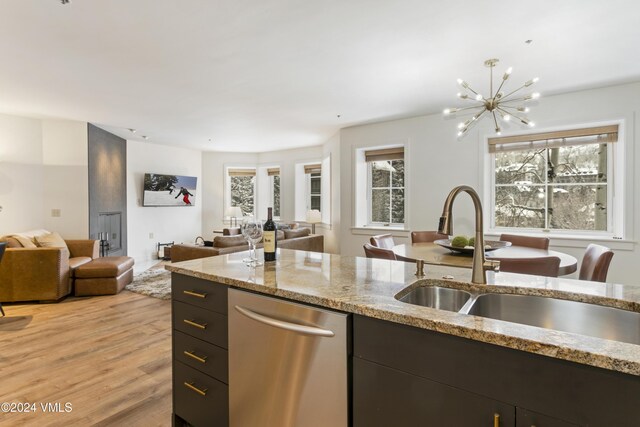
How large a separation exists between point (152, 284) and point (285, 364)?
4.33 m

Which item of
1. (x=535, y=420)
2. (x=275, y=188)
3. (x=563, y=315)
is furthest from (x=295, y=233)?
(x=535, y=420)

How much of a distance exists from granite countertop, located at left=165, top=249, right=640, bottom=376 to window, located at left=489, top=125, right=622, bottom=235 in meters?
3.37

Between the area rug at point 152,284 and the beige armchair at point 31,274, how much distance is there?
2.91 ft

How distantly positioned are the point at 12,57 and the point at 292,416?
3878mm

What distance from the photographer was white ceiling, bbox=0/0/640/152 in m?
2.19

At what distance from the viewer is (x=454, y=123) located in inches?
178

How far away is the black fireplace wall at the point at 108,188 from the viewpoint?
5.21 metres

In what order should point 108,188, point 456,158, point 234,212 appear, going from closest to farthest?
point 456,158 < point 108,188 < point 234,212

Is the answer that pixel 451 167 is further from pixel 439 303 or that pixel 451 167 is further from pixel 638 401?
pixel 638 401

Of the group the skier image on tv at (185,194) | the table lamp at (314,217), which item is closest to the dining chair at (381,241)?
the table lamp at (314,217)

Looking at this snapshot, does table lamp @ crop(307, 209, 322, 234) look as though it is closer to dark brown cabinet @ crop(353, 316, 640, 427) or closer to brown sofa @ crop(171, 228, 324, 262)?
brown sofa @ crop(171, 228, 324, 262)

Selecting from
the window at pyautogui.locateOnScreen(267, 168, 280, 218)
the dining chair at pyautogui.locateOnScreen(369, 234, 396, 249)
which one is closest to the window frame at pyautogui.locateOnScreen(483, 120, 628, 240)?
the dining chair at pyautogui.locateOnScreen(369, 234, 396, 249)

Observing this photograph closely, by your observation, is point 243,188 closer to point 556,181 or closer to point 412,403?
point 556,181

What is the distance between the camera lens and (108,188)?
5.72 metres
